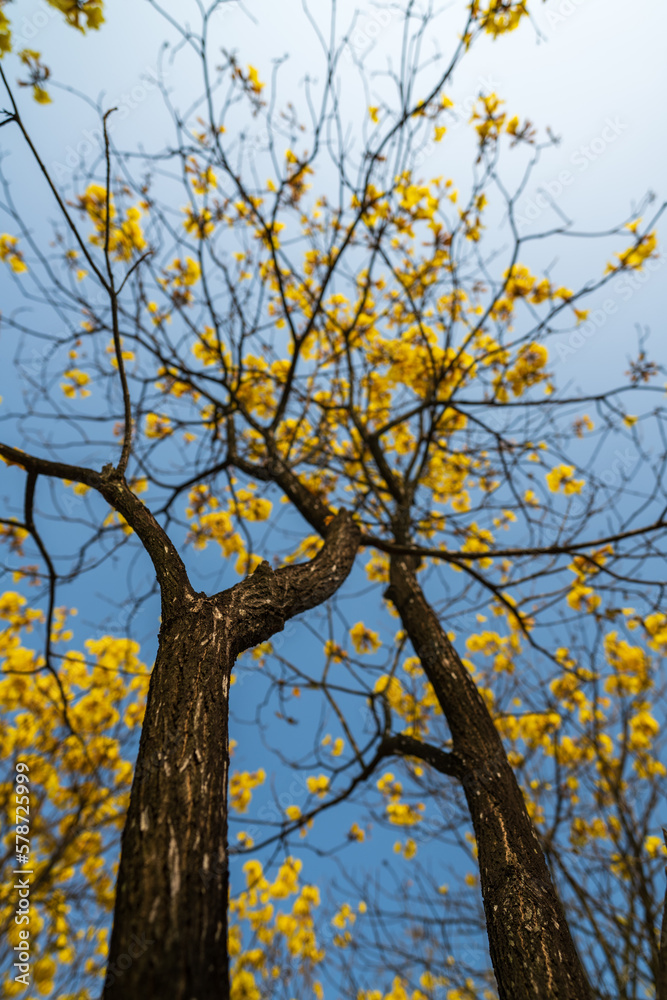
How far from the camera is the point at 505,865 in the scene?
1.36 metres

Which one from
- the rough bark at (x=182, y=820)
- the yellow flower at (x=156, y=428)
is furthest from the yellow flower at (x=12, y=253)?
the rough bark at (x=182, y=820)

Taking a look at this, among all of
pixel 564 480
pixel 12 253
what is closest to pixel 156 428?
pixel 12 253

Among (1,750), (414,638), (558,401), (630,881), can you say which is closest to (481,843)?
(414,638)

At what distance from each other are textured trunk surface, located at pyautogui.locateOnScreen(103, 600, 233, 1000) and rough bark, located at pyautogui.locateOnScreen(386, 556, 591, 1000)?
90 centimetres

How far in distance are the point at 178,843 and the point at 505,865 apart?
111 centimetres

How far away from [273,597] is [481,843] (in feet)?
3.55

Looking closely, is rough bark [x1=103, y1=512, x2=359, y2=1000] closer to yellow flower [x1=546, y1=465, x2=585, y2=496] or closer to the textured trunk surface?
the textured trunk surface

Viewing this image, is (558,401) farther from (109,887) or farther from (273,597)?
(109,887)

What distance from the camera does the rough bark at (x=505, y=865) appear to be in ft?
3.69

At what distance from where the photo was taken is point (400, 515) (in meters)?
3.30

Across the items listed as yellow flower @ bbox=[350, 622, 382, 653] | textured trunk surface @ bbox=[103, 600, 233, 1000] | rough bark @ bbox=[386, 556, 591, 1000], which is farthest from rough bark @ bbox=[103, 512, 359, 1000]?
yellow flower @ bbox=[350, 622, 382, 653]

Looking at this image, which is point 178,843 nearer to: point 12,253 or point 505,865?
point 505,865

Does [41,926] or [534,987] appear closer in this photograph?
[534,987]

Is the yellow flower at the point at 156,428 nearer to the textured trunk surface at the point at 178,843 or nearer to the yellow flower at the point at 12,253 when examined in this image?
the yellow flower at the point at 12,253
